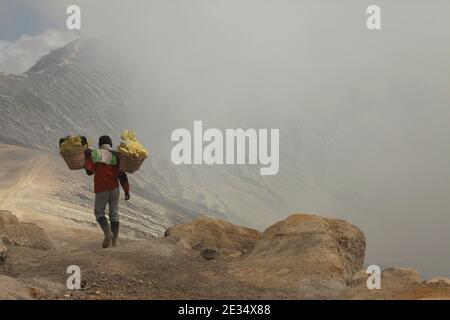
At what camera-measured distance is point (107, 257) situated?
11.6m

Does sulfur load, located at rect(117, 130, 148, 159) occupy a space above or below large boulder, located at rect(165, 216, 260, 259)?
above

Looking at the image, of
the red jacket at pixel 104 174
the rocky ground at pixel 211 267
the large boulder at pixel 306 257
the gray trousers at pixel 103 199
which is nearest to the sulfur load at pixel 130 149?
the red jacket at pixel 104 174

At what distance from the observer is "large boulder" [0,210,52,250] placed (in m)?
14.1

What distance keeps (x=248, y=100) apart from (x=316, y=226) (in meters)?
141

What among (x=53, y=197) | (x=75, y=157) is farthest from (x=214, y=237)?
(x=53, y=197)

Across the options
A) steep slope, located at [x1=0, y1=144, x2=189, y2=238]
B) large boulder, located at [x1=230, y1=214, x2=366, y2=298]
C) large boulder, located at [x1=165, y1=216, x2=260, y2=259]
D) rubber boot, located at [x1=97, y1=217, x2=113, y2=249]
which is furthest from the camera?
steep slope, located at [x1=0, y1=144, x2=189, y2=238]

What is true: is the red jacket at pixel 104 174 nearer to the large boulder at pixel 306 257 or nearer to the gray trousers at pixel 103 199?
the gray trousers at pixel 103 199

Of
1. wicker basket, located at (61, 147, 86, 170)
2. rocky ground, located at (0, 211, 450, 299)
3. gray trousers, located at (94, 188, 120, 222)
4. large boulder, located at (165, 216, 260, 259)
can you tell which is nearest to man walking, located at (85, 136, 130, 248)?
gray trousers, located at (94, 188, 120, 222)

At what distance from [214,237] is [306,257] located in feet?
13.1

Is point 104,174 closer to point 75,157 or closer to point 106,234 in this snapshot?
point 75,157

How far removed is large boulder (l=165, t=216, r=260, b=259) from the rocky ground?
0.09ft

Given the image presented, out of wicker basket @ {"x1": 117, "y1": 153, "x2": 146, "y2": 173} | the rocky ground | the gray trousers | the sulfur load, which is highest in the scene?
the sulfur load

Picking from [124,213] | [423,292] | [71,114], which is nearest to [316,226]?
[423,292]

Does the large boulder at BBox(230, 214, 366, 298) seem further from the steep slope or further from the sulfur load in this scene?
the steep slope
